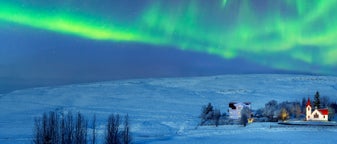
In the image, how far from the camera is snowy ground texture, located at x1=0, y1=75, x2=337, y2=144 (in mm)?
48438

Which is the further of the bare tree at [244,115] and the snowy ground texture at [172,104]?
the bare tree at [244,115]

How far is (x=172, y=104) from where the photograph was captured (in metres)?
84.2

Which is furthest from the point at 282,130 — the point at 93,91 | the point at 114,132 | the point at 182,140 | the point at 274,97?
the point at 93,91

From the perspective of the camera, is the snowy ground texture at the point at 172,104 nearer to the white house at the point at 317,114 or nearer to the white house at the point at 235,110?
the white house at the point at 235,110

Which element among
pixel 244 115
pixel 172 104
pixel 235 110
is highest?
pixel 172 104

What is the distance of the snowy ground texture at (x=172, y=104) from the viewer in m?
48.4

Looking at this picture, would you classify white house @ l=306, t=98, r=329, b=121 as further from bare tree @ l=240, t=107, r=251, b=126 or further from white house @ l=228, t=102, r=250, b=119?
white house @ l=228, t=102, r=250, b=119

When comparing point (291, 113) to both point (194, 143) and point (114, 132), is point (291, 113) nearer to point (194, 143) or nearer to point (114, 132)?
point (194, 143)

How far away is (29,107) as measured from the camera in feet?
270

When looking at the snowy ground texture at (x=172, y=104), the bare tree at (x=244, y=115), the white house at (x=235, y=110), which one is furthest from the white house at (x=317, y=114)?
the white house at (x=235, y=110)

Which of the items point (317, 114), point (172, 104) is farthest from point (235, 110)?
point (172, 104)

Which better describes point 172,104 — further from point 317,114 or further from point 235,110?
point 317,114

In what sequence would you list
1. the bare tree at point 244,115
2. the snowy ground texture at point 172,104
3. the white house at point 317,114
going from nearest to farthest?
the snowy ground texture at point 172,104
the white house at point 317,114
the bare tree at point 244,115

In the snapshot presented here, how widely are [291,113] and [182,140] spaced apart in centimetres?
2242
